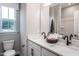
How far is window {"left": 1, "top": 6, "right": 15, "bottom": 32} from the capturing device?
2938 mm

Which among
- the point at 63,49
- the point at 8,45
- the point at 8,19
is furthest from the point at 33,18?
the point at 63,49

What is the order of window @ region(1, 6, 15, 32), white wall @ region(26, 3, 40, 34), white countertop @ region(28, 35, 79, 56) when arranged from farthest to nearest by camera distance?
window @ region(1, 6, 15, 32) < white wall @ region(26, 3, 40, 34) < white countertop @ region(28, 35, 79, 56)

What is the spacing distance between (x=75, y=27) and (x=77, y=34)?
0.12 metres

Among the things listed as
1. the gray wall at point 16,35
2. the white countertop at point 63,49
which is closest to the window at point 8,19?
the gray wall at point 16,35

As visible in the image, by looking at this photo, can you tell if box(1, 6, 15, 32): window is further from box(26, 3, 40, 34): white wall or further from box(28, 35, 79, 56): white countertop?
box(28, 35, 79, 56): white countertop

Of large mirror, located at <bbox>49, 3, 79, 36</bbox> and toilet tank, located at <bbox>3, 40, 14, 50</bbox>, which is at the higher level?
large mirror, located at <bbox>49, 3, 79, 36</bbox>

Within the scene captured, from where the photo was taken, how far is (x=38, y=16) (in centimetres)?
277

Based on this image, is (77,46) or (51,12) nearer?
(77,46)

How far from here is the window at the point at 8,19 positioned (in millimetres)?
2938

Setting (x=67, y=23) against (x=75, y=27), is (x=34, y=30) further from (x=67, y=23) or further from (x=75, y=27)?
(x=75, y=27)

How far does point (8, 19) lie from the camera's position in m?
3.02

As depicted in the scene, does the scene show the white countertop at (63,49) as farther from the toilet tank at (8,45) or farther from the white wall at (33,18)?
the toilet tank at (8,45)

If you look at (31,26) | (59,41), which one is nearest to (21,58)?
(59,41)

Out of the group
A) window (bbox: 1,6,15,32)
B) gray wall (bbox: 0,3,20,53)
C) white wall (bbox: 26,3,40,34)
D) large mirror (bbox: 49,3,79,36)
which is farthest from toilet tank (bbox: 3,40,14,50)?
large mirror (bbox: 49,3,79,36)
